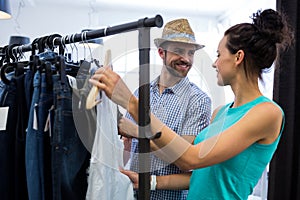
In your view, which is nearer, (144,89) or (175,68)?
(144,89)

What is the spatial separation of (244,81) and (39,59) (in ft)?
1.98

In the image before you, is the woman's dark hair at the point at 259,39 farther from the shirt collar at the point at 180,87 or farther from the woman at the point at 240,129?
the shirt collar at the point at 180,87

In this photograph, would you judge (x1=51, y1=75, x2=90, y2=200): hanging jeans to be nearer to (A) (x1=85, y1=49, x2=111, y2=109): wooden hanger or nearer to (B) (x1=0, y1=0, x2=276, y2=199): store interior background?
(A) (x1=85, y1=49, x2=111, y2=109): wooden hanger

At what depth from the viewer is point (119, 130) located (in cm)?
82

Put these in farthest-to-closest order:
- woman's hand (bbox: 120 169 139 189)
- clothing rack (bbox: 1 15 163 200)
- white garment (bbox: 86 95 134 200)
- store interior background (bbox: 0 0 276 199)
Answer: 1. store interior background (bbox: 0 0 276 199)
2. woman's hand (bbox: 120 169 139 189)
3. white garment (bbox: 86 95 134 200)
4. clothing rack (bbox: 1 15 163 200)

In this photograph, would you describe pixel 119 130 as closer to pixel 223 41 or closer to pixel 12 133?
pixel 12 133

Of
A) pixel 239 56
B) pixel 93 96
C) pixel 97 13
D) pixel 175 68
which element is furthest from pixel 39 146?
pixel 97 13

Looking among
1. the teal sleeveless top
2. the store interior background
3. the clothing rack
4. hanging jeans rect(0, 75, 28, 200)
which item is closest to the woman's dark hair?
the teal sleeveless top

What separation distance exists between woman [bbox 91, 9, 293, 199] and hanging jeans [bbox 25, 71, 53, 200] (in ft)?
0.72

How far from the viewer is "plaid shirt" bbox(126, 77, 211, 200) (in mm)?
980

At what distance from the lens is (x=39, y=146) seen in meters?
0.76

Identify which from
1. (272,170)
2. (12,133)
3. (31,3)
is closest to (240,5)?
(272,170)

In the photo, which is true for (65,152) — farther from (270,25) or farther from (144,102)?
(270,25)

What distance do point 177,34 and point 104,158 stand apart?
1.62ft
